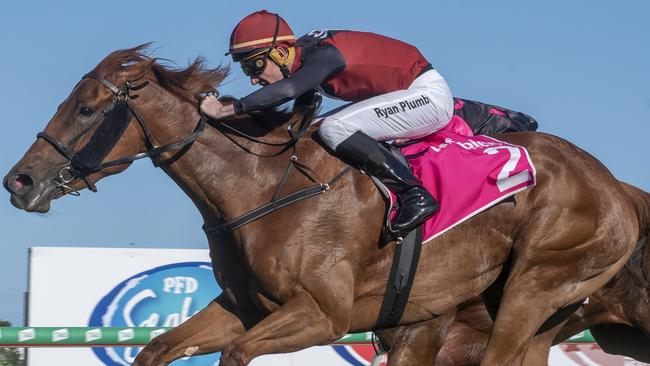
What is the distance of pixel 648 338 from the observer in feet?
20.0

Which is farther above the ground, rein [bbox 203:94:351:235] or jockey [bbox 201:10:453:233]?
jockey [bbox 201:10:453:233]

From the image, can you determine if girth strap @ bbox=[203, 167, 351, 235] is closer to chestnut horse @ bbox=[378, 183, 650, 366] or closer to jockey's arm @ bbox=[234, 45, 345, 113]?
jockey's arm @ bbox=[234, 45, 345, 113]

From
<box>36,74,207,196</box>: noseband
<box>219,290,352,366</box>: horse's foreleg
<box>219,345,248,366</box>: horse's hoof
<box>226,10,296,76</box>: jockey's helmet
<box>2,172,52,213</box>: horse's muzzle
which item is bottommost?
<box>219,345,248,366</box>: horse's hoof

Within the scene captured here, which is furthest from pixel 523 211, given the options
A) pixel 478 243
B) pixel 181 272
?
pixel 181 272

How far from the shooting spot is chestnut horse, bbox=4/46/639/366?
4844 millimetres

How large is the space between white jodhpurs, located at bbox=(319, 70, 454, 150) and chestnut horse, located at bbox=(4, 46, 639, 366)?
0.17 m

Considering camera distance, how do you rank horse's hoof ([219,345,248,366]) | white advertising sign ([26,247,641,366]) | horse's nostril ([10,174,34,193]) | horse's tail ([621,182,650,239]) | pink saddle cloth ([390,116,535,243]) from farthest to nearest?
white advertising sign ([26,247,641,366]) → horse's tail ([621,182,650,239]) → pink saddle cloth ([390,116,535,243]) → horse's nostril ([10,174,34,193]) → horse's hoof ([219,345,248,366])

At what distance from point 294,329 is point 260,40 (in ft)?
4.22

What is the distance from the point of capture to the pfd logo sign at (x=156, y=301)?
7.04 metres

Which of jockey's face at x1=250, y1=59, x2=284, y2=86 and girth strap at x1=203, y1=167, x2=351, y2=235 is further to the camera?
jockey's face at x1=250, y1=59, x2=284, y2=86

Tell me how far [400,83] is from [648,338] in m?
2.10

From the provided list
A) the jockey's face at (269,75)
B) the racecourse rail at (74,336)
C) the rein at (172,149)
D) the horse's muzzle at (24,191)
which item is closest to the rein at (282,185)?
the rein at (172,149)

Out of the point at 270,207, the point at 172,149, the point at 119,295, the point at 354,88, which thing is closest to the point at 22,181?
the point at 172,149

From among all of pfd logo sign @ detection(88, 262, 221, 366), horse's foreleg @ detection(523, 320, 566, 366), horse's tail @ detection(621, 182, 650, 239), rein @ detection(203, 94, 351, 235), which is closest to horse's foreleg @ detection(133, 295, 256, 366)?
rein @ detection(203, 94, 351, 235)
